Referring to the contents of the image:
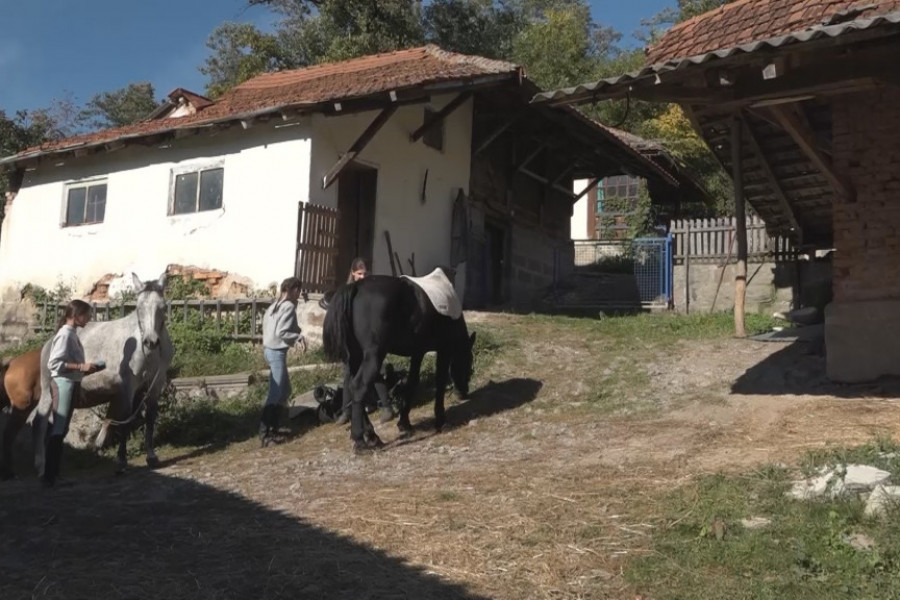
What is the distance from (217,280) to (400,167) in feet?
12.3

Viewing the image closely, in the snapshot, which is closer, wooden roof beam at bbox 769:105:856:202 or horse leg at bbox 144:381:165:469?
wooden roof beam at bbox 769:105:856:202

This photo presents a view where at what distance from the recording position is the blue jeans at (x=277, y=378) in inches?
376

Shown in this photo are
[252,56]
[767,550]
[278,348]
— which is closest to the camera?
[767,550]

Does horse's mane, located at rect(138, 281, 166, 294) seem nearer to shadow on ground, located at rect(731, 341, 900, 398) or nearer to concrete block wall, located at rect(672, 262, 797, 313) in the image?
shadow on ground, located at rect(731, 341, 900, 398)

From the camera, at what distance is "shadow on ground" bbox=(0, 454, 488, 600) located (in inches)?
191

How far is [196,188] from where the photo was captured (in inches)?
619

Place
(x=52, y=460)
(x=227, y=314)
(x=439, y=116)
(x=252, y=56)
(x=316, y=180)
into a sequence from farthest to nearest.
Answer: (x=252, y=56) < (x=439, y=116) < (x=227, y=314) < (x=316, y=180) < (x=52, y=460)

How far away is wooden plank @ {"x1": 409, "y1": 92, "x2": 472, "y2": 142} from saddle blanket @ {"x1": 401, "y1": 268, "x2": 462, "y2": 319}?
6567 mm

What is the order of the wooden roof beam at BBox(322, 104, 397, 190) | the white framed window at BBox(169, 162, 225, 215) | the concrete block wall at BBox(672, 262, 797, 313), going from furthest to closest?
1. the concrete block wall at BBox(672, 262, 797, 313)
2. the white framed window at BBox(169, 162, 225, 215)
3. the wooden roof beam at BBox(322, 104, 397, 190)

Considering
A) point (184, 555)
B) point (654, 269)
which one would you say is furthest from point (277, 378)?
point (654, 269)

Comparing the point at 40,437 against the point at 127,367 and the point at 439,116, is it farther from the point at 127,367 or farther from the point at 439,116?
the point at 439,116

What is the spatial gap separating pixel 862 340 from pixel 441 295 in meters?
4.18

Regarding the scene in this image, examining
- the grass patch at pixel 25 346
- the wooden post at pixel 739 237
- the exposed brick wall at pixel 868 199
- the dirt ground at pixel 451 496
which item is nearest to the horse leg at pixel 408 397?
the dirt ground at pixel 451 496

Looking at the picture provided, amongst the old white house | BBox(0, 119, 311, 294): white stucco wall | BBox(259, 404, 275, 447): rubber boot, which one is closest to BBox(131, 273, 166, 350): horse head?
BBox(259, 404, 275, 447): rubber boot
